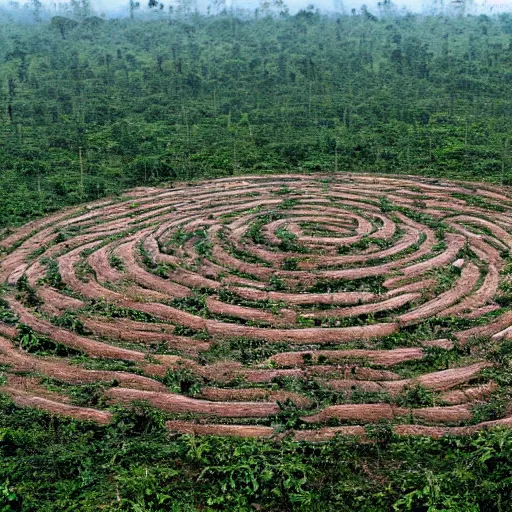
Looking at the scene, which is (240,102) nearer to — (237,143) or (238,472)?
(237,143)

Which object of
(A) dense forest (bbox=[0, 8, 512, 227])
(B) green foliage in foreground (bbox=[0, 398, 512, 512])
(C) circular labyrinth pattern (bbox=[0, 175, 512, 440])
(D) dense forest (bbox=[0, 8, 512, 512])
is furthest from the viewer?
(A) dense forest (bbox=[0, 8, 512, 227])

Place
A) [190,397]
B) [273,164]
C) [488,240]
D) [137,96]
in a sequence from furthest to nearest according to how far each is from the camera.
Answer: [137,96] → [273,164] → [488,240] → [190,397]

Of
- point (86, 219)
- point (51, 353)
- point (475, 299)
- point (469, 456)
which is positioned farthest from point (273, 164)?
point (469, 456)

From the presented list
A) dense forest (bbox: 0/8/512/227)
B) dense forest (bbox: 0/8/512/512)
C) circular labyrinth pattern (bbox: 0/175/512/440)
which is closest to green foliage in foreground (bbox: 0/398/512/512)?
dense forest (bbox: 0/8/512/512)

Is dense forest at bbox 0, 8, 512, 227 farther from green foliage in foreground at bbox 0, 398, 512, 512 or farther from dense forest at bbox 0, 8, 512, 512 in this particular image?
green foliage in foreground at bbox 0, 398, 512, 512

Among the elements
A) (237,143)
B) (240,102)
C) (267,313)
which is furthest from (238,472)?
(240,102)

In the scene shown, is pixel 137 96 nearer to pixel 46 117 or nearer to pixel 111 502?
pixel 46 117

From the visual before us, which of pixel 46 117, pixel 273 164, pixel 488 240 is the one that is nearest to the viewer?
pixel 488 240
